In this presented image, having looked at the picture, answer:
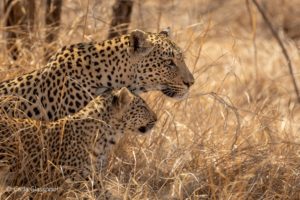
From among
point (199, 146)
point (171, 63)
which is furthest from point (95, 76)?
point (199, 146)

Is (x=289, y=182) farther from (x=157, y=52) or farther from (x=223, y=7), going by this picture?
(x=223, y=7)

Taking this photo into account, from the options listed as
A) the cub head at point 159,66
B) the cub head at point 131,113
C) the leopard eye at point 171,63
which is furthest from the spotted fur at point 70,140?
the leopard eye at point 171,63

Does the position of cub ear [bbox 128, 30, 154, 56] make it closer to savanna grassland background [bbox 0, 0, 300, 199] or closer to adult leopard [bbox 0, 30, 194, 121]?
adult leopard [bbox 0, 30, 194, 121]

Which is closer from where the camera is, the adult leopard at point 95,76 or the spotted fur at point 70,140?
the spotted fur at point 70,140

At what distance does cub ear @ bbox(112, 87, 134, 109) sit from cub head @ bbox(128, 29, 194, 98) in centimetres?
49

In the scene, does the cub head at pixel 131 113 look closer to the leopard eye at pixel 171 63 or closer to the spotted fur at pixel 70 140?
the spotted fur at pixel 70 140

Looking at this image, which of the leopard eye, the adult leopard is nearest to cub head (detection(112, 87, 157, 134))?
the adult leopard

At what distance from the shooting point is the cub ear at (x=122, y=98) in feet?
20.7

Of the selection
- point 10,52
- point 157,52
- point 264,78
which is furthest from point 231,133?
point 264,78

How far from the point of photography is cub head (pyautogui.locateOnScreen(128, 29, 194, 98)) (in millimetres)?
6801

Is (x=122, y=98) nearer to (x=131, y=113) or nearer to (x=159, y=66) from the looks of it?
(x=131, y=113)

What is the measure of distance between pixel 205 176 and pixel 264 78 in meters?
4.30

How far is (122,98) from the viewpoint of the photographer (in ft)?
20.8

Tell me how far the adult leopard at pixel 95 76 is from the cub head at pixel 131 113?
30 centimetres
